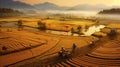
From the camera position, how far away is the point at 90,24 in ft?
68.8

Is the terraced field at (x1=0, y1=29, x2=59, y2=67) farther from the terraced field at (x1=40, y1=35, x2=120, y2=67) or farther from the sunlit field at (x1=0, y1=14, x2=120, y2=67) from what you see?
the terraced field at (x1=40, y1=35, x2=120, y2=67)

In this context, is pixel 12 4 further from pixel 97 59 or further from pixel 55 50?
pixel 97 59

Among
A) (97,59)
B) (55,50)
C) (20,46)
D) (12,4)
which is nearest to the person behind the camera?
(97,59)

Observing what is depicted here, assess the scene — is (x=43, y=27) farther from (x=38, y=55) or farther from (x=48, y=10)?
(x=38, y=55)

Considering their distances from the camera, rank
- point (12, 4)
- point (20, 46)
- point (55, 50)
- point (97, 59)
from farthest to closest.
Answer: point (12, 4) < point (20, 46) < point (55, 50) < point (97, 59)

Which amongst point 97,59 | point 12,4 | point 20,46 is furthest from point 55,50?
point 12,4

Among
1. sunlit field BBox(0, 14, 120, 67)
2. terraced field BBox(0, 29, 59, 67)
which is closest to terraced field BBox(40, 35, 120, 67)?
sunlit field BBox(0, 14, 120, 67)

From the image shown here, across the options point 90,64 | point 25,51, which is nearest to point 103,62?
point 90,64

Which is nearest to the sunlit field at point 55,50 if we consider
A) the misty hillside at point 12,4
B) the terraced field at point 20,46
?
the terraced field at point 20,46

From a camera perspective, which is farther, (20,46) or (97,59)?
(20,46)

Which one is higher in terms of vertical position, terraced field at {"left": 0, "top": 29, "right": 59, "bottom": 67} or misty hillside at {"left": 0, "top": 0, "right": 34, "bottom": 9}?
misty hillside at {"left": 0, "top": 0, "right": 34, "bottom": 9}

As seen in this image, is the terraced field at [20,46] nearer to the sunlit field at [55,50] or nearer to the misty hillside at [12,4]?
the sunlit field at [55,50]

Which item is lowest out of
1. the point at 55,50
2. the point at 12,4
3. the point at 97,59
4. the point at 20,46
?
the point at 97,59

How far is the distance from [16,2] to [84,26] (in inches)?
367
